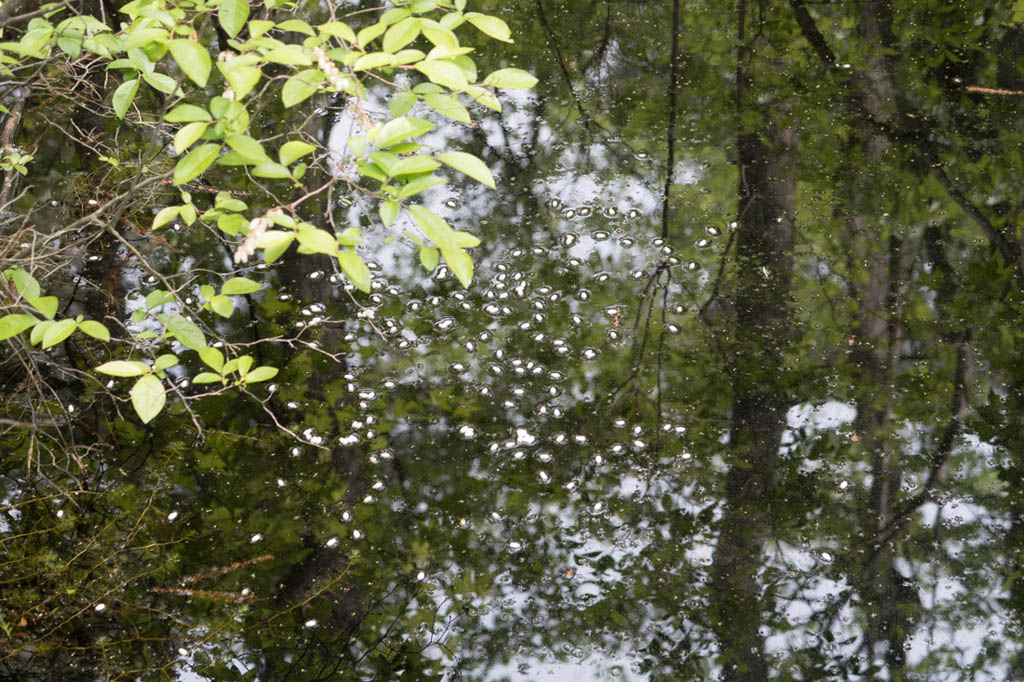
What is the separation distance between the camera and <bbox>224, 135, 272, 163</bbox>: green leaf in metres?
1.54

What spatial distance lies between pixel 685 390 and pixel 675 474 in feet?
1.16

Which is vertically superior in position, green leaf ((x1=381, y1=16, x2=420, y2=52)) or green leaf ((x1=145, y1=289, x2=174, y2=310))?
green leaf ((x1=381, y1=16, x2=420, y2=52))

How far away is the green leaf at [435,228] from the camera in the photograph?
1.44 m

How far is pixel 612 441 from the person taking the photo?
2.83 metres

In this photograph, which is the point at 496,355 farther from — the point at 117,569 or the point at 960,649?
the point at 960,649

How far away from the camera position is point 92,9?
16.7ft

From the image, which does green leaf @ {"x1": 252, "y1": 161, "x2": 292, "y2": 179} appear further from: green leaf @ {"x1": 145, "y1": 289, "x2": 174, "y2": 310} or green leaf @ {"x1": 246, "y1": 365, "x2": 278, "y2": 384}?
green leaf @ {"x1": 145, "y1": 289, "x2": 174, "y2": 310}

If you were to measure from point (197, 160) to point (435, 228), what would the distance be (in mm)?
503

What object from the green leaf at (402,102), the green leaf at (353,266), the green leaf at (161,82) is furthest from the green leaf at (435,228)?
the green leaf at (161,82)

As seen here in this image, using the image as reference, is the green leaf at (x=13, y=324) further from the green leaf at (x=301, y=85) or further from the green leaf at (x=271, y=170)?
the green leaf at (x=301, y=85)

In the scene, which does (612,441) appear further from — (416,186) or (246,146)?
(246,146)

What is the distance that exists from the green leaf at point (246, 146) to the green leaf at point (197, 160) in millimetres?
51

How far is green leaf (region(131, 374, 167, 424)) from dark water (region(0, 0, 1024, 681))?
866mm

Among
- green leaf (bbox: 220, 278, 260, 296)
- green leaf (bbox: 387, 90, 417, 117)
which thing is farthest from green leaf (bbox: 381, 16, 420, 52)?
green leaf (bbox: 220, 278, 260, 296)
